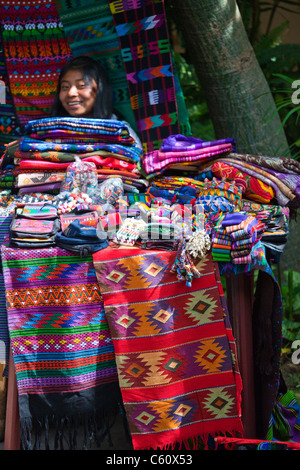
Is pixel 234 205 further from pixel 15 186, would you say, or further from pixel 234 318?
pixel 15 186

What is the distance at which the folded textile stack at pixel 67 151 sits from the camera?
3.06 meters

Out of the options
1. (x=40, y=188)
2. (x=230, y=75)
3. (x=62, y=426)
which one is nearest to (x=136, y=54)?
(x=230, y=75)

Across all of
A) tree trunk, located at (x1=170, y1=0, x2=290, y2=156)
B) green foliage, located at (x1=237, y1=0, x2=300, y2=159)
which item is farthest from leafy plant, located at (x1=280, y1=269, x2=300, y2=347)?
green foliage, located at (x1=237, y1=0, x2=300, y2=159)

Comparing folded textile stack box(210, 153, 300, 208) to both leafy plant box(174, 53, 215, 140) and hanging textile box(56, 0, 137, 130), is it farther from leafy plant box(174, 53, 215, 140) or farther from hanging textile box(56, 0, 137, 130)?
leafy plant box(174, 53, 215, 140)

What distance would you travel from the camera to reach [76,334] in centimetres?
259

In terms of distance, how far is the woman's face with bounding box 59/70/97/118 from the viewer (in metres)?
3.27

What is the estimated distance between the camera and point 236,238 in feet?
8.07

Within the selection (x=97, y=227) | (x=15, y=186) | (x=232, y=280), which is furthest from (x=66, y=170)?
(x=232, y=280)

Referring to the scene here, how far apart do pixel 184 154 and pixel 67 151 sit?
0.66 m

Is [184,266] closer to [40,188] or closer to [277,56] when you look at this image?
[40,188]

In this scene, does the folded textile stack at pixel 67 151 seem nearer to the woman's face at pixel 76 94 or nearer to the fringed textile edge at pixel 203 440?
the woman's face at pixel 76 94

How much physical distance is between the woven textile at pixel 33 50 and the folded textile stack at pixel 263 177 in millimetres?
1328

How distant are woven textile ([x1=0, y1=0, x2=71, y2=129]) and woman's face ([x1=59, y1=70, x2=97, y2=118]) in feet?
1.09
